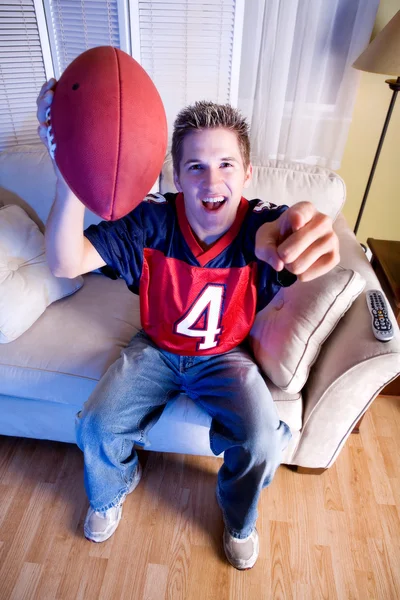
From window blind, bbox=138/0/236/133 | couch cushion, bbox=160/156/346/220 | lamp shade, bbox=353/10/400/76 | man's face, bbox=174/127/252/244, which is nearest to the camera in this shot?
man's face, bbox=174/127/252/244

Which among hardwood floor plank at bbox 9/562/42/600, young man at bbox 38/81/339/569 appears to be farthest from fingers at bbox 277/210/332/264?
hardwood floor plank at bbox 9/562/42/600

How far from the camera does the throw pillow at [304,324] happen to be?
3.37 ft

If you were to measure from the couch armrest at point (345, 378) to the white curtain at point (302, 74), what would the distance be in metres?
0.81

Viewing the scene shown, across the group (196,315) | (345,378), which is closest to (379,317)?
(345,378)

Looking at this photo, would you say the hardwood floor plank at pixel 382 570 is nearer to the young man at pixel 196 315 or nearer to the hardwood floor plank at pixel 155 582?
the young man at pixel 196 315

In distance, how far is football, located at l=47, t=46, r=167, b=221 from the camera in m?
0.64

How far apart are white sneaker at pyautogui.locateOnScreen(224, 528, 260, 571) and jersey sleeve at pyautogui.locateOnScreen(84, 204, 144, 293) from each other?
84 cm

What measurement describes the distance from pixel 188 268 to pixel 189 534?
0.85 m

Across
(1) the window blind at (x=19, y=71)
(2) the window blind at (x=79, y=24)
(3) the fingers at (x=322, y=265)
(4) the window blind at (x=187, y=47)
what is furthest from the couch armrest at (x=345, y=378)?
(1) the window blind at (x=19, y=71)

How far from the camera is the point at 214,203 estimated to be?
3.17 feet

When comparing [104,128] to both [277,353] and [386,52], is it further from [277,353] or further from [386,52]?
[386,52]

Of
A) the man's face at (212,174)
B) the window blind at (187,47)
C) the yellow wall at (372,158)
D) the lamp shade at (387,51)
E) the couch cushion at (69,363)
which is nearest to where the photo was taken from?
the man's face at (212,174)

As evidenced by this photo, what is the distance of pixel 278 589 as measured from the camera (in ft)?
3.57

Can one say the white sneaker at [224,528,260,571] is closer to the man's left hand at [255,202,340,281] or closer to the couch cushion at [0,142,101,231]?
the man's left hand at [255,202,340,281]
